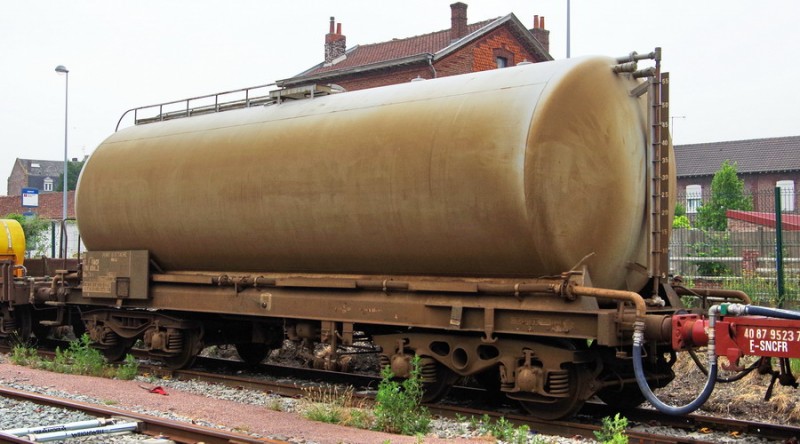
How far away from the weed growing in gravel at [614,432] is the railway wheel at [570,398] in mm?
469

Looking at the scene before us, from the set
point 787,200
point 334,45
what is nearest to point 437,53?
point 334,45

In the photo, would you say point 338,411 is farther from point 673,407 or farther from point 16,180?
point 16,180

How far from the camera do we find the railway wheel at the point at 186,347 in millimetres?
12328

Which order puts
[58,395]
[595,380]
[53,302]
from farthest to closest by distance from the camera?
[53,302], [58,395], [595,380]

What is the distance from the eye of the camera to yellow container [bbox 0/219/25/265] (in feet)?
55.5

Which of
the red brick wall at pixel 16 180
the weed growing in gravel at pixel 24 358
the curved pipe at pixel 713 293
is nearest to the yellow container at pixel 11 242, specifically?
the weed growing in gravel at pixel 24 358

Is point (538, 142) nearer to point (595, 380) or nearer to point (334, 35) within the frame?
point (595, 380)

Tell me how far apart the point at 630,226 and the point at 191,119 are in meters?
6.74

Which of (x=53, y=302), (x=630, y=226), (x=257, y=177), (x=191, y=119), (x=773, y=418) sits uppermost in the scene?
(x=191, y=119)

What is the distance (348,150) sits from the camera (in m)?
9.66

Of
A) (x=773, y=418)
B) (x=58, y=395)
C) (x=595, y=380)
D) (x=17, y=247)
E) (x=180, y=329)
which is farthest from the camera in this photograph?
(x=17, y=247)

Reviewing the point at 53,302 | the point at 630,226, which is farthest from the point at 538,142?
the point at 53,302

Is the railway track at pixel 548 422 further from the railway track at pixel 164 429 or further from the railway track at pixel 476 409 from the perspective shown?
the railway track at pixel 164 429

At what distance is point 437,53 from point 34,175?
3296 inches
